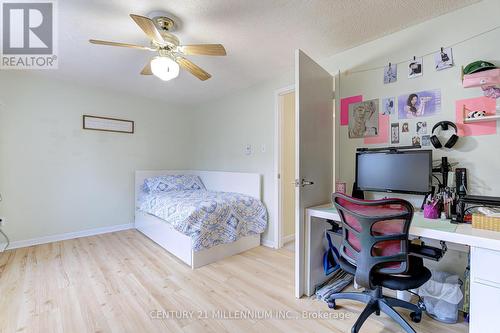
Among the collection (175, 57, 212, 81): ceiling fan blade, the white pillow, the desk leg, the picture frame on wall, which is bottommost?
the desk leg

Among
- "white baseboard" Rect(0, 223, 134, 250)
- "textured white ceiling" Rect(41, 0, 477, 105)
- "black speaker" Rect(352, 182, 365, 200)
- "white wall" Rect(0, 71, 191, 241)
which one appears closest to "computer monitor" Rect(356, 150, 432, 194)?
"black speaker" Rect(352, 182, 365, 200)

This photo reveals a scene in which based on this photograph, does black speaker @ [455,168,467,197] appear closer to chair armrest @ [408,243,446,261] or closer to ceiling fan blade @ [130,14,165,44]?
chair armrest @ [408,243,446,261]

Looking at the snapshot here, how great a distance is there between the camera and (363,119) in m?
2.29

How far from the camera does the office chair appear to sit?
4.50ft

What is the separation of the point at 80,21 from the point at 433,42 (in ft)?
9.60

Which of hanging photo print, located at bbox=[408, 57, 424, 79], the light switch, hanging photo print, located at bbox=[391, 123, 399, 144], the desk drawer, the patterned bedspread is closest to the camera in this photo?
the desk drawer

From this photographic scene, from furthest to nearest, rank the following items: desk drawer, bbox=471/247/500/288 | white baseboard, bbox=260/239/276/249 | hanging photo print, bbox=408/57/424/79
A: white baseboard, bbox=260/239/276/249
hanging photo print, bbox=408/57/424/79
desk drawer, bbox=471/247/500/288

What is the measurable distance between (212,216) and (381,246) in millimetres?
1687

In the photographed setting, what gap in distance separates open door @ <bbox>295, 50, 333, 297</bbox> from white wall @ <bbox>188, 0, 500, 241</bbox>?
0.26m

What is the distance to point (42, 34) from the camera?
2137 millimetres

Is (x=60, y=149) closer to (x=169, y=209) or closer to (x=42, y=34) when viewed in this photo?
(x=42, y=34)

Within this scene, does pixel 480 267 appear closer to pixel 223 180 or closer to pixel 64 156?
pixel 223 180

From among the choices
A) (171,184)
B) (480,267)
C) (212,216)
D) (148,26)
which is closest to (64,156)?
(171,184)

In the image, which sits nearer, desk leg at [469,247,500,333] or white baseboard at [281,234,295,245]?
desk leg at [469,247,500,333]
